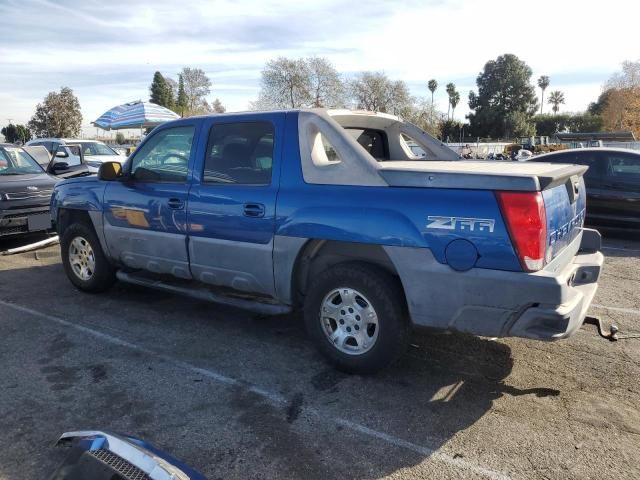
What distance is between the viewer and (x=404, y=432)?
3119 mm

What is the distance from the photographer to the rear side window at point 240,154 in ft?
13.7

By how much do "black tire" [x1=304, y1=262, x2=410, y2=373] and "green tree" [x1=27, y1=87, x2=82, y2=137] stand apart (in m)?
54.1

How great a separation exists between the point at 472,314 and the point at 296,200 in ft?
4.97

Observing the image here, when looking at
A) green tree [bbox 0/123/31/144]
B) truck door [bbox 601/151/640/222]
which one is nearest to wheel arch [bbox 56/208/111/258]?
truck door [bbox 601/151/640/222]

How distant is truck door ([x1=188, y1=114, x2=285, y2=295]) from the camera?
4086 millimetres

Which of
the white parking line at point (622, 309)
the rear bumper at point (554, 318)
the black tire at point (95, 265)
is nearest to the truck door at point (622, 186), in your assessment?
the white parking line at point (622, 309)

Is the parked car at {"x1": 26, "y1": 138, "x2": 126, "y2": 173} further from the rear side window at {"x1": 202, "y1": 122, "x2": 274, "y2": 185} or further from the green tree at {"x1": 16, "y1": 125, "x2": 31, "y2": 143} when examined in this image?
the green tree at {"x1": 16, "y1": 125, "x2": 31, "y2": 143}

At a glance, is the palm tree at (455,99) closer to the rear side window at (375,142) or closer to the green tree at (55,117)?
the green tree at (55,117)

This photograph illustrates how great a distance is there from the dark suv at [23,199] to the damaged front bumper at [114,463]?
22.9ft

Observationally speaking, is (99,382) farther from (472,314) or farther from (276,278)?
(472,314)

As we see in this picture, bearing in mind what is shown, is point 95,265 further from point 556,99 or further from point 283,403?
point 556,99

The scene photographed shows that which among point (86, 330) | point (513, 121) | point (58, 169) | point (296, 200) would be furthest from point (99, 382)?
point (513, 121)

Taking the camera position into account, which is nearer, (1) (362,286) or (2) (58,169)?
(1) (362,286)

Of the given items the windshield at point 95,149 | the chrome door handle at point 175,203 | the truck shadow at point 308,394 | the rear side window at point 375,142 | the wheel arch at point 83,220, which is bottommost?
the truck shadow at point 308,394
